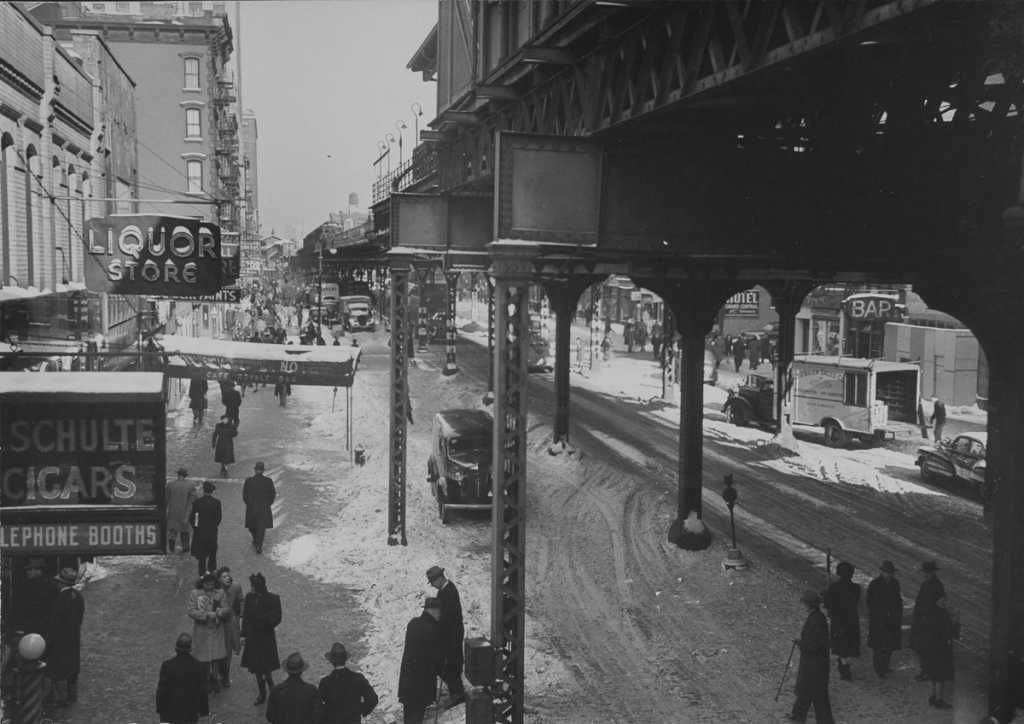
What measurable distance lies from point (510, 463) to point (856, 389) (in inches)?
816

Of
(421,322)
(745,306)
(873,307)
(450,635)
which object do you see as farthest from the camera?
(421,322)

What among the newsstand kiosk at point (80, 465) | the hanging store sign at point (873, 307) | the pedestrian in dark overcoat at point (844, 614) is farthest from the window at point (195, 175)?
the newsstand kiosk at point (80, 465)

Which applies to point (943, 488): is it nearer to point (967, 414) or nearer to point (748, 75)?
point (967, 414)

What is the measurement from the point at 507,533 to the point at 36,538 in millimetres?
5464

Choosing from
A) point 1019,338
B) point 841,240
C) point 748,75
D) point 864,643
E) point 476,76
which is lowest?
point 864,643

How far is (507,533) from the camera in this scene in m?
11.8

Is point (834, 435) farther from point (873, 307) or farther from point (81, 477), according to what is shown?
point (81, 477)

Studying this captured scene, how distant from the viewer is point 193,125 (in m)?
53.2

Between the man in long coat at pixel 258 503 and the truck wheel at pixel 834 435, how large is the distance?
63.2 feet

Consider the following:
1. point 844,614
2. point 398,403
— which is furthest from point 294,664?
point 398,403

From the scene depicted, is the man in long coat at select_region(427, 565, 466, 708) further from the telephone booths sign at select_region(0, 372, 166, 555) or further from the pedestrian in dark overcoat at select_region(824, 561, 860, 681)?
the pedestrian in dark overcoat at select_region(824, 561, 860, 681)

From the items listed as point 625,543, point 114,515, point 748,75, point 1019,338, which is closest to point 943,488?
point 625,543

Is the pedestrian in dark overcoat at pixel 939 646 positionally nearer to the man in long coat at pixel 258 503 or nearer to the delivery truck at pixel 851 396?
the man in long coat at pixel 258 503

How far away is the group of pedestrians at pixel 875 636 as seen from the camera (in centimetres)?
1109
